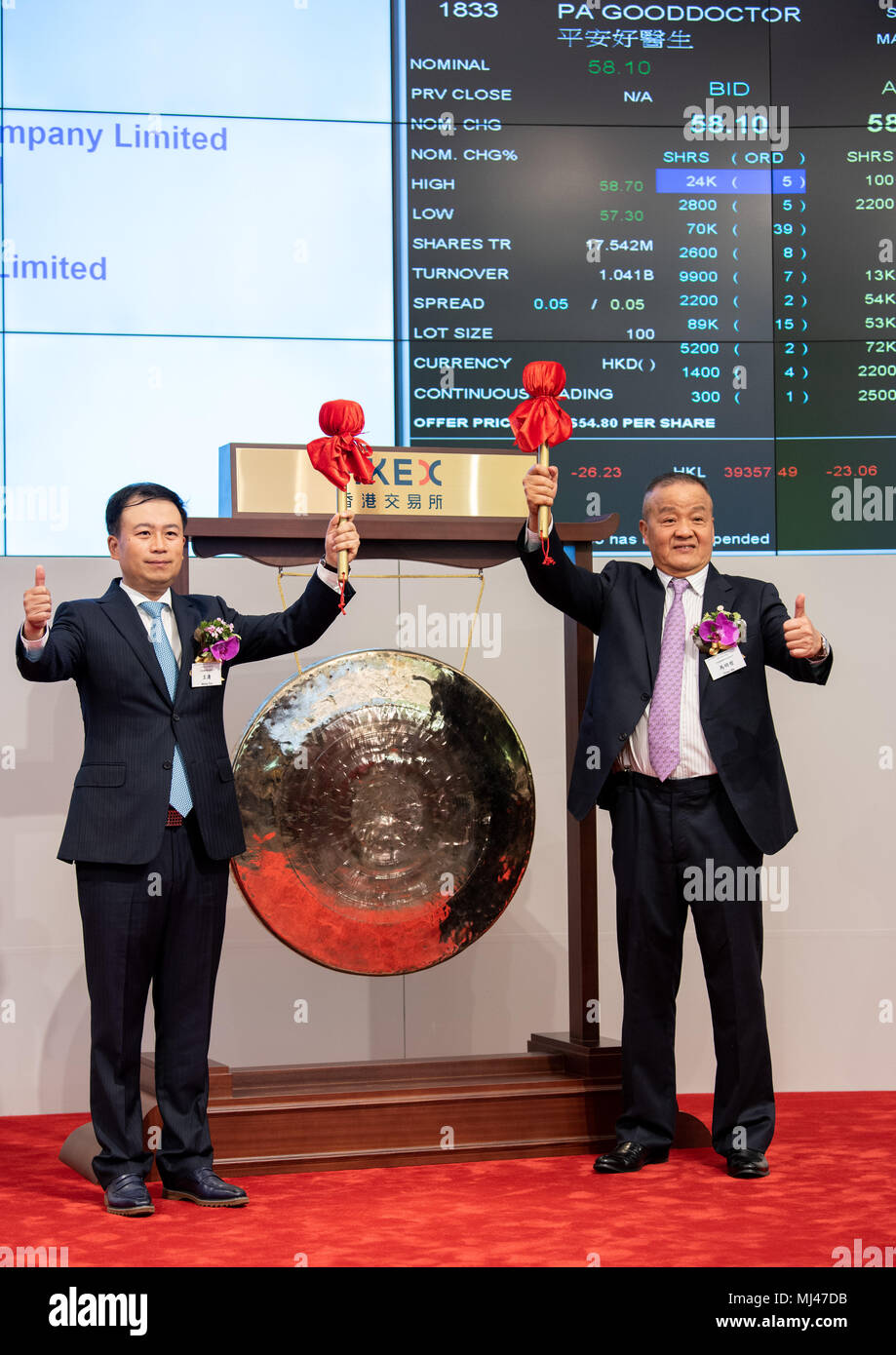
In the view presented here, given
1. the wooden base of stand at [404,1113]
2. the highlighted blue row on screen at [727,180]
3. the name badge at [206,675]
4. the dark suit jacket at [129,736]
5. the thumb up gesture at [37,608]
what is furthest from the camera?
the highlighted blue row on screen at [727,180]

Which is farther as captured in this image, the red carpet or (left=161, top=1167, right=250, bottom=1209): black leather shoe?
(left=161, top=1167, right=250, bottom=1209): black leather shoe

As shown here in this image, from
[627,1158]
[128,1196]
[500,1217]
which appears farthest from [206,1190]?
[627,1158]

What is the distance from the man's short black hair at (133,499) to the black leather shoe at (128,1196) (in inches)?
52.4

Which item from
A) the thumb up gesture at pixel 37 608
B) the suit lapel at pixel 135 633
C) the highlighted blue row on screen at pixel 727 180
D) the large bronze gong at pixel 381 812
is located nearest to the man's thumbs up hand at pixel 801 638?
the large bronze gong at pixel 381 812

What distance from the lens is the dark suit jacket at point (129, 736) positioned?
3.04 metres

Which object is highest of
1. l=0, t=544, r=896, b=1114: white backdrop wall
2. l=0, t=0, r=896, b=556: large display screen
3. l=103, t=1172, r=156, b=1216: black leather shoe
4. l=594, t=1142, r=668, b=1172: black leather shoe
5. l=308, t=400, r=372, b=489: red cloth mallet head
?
l=0, t=0, r=896, b=556: large display screen

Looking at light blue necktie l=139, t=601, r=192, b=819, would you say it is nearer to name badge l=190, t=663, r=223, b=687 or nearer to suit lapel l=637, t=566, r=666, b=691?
name badge l=190, t=663, r=223, b=687

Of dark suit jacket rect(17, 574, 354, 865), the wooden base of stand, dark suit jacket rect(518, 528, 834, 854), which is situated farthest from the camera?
the wooden base of stand

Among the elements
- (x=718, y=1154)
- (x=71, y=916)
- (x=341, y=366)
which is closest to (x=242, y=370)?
(x=341, y=366)

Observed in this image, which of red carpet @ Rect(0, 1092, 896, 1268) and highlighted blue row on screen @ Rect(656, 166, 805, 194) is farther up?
highlighted blue row on screen @ Rect(656, 166, 805, 194)

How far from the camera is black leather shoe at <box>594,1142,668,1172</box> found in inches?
131

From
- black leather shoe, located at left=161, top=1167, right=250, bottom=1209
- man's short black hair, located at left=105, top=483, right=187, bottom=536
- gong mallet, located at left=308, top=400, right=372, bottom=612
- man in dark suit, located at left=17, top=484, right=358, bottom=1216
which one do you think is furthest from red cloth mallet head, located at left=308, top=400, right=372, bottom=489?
black leather shoe, located at left=161, top=1167, right=250, bottom=1209

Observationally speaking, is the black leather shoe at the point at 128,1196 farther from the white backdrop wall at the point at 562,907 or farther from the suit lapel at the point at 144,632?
the white backdrop wall at the point at 562,907

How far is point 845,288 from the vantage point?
4.71 meters
